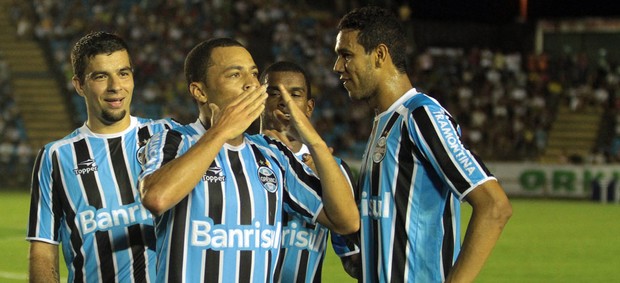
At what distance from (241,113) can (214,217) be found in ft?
1.28

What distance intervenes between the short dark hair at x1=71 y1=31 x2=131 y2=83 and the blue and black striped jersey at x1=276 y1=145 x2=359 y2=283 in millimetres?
1195

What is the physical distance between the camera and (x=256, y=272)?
3598 millimetres

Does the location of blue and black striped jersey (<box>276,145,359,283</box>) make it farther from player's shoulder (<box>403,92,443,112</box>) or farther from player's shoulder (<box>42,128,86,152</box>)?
player's shoulder (<box>42,128,86,152</box>)

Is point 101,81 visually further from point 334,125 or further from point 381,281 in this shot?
point 334,125

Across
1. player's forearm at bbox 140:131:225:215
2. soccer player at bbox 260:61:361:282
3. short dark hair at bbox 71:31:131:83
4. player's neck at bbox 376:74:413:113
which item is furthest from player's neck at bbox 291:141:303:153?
player's forearm at bbox 140:131:225:215

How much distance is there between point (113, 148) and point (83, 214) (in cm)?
36

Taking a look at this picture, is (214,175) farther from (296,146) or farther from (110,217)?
(296,146)

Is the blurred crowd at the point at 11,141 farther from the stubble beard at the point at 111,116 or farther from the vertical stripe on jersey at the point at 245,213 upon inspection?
the vertical stripe on jersey at the point at 245,213

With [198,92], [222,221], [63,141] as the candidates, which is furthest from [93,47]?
[222,221]

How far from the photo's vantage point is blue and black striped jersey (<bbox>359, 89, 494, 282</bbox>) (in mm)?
3771

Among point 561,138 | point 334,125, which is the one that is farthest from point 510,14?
point 334,125

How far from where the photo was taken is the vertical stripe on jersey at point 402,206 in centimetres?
380

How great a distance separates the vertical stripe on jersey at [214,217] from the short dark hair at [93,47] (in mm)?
1383

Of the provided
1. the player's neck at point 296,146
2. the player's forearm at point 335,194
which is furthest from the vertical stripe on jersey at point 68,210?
the player's forearm at point 335,194
